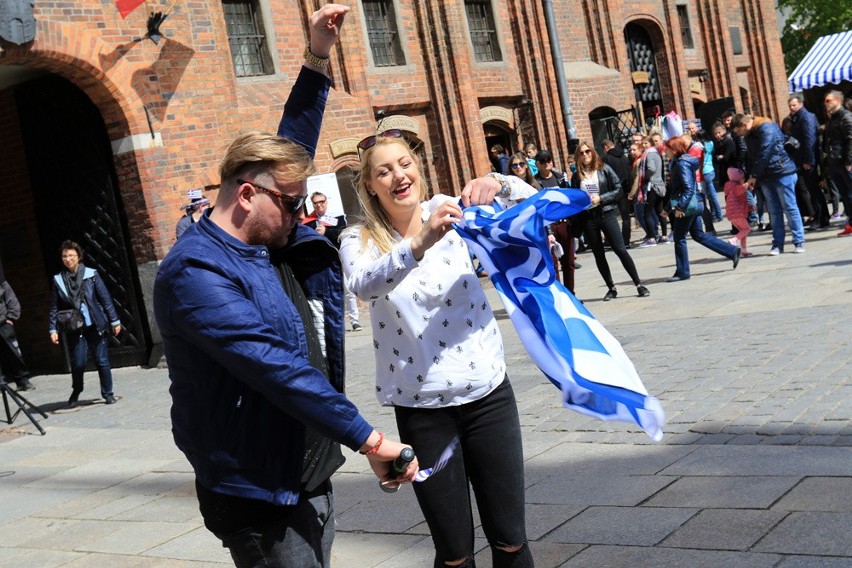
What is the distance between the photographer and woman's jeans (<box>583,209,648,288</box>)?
13.5 m

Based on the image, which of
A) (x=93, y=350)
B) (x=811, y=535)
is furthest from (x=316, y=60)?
(x=93, y=350)

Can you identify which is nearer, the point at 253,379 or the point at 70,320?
the point at 253,379

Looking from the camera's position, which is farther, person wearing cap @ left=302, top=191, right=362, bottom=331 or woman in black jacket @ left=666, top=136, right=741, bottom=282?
person wearing cap @ left=302, top=191, right=362, bottom=331

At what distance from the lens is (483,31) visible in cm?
2364

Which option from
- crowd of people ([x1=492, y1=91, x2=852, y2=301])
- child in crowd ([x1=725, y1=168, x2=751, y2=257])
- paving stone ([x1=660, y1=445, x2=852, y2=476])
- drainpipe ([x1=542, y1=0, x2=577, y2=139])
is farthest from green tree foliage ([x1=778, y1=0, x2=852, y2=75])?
paving stone ([x1=660, y1=445, x2=852, y2=476])

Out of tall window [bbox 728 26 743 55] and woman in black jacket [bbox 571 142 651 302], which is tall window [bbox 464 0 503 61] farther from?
tall window [bbox 728 26 743 55]

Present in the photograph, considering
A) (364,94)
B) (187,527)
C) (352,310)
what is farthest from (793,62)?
(187,527)

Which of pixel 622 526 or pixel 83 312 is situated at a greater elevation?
pixel 83 312

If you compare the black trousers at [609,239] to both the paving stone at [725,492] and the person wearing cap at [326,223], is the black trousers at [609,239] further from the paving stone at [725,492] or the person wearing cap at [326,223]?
the paving stone at [725,492]

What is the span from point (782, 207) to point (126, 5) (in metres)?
9.31

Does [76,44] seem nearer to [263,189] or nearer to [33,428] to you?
[33,428]

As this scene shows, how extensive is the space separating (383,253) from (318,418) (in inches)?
43.4

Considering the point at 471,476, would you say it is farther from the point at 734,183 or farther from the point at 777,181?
the point at 734,183

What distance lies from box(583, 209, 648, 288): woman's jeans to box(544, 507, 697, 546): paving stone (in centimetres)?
815
